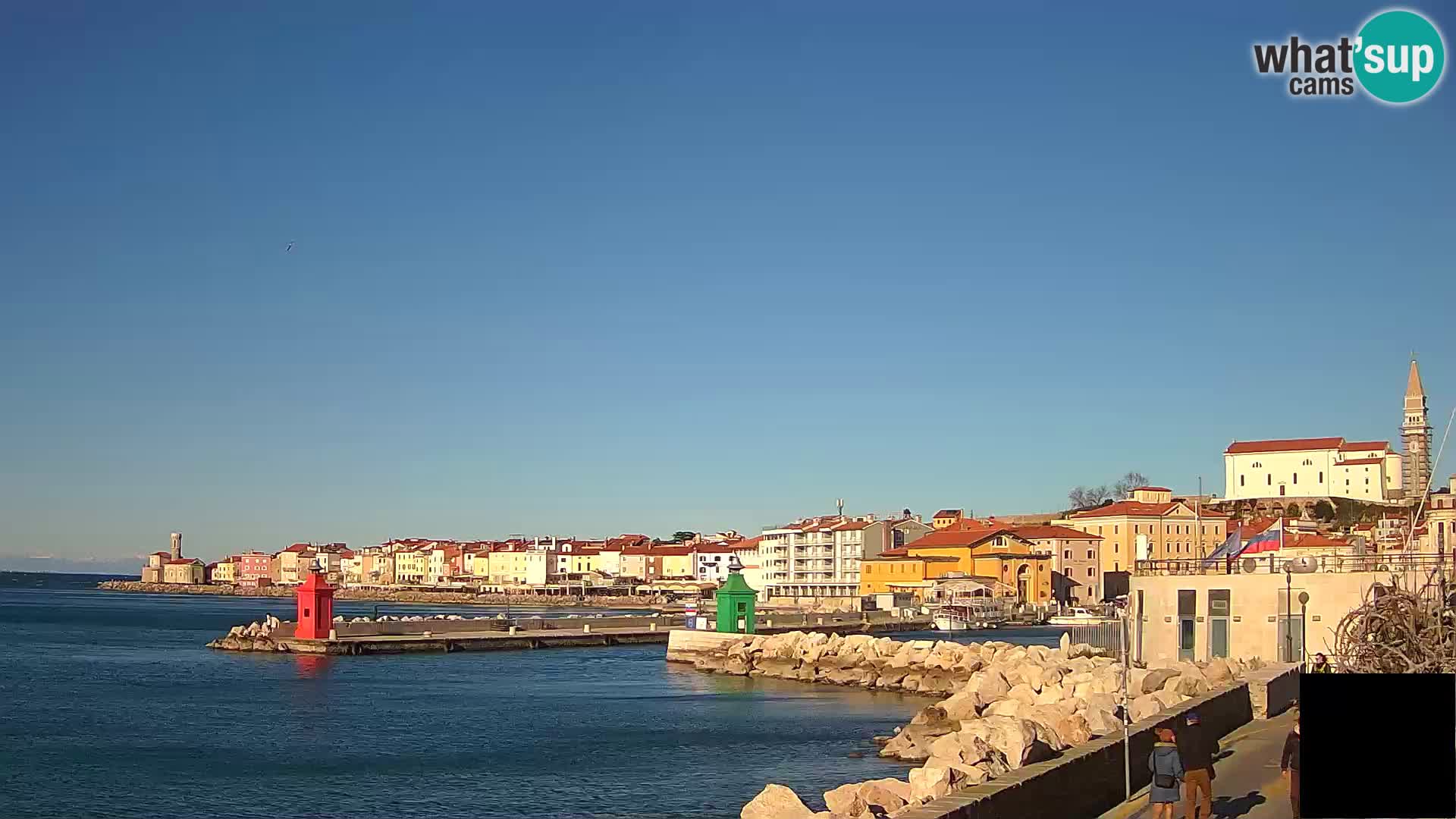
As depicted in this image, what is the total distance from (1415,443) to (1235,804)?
12914 centimetres

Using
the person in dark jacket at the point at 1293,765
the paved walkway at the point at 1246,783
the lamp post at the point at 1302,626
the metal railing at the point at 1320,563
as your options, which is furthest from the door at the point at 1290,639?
the person in dark jacket at the point at 1293,765

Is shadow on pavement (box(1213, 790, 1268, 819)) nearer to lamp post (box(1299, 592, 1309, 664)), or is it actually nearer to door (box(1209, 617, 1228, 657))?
lamp post (box(1299, 592, 1309, 664))

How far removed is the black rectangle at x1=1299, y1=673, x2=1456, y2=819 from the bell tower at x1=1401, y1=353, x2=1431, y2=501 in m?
128

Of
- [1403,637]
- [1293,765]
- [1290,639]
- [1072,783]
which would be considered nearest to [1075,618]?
[1290,639]

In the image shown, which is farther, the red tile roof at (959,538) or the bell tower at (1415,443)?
the bell tower at (1415,443)

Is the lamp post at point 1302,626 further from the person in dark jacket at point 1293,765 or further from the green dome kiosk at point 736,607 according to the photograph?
the green dome kiosk at point 736,607

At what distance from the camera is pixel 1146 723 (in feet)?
51.7

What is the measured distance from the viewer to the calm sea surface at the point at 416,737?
25000mm

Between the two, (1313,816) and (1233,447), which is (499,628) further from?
(1233,447)

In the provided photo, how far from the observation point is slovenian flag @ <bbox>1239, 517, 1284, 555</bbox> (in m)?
29.7

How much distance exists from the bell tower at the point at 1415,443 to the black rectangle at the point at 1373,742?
128104 millimetres

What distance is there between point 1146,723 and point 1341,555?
14.0m

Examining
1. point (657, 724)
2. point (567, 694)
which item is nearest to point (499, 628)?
point (567, 694)

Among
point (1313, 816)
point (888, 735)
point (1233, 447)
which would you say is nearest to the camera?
point (1313, 816)
